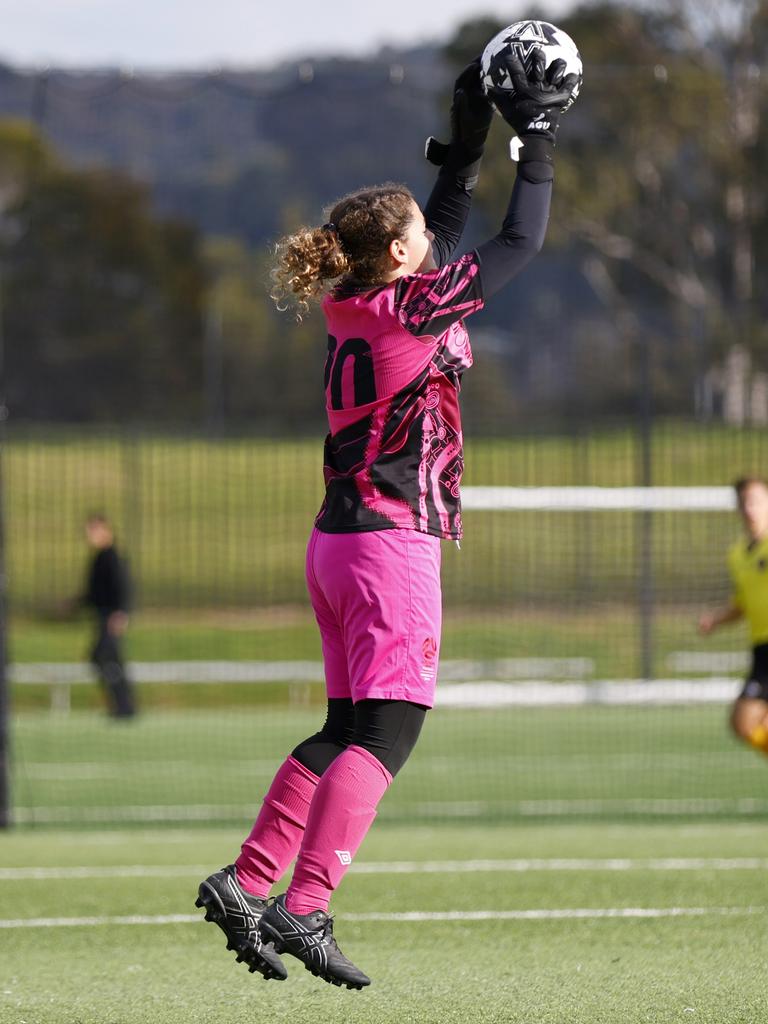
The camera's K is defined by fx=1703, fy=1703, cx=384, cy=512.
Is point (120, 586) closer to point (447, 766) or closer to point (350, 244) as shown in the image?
point (447, 766)

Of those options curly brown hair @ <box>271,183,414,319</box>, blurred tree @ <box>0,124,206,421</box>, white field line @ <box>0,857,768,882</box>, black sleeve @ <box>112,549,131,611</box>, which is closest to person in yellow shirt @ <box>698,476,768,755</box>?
white field line @ <box>0,857,768,882</box>

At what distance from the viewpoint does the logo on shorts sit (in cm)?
439

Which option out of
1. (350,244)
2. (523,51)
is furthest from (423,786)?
(523,51)

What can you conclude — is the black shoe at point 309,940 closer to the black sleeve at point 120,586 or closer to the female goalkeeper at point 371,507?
the female goalkeeper at point 371,507

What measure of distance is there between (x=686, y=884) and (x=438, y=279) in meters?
3.89

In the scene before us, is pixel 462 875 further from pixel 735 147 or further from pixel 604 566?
pixel 735 147

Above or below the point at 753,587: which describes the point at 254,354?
above

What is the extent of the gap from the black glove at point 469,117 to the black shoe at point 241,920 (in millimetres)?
2152

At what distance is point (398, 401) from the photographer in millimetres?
4438

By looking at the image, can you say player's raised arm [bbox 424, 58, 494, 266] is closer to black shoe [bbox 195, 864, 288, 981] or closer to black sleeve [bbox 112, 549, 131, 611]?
black shoe [bbox 195, 864, 288, 981]

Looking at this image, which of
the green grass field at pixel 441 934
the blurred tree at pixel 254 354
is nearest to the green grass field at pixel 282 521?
the blurred tree at pixel 254 354

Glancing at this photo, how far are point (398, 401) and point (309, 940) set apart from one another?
1391mm

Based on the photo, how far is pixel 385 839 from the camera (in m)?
9.60

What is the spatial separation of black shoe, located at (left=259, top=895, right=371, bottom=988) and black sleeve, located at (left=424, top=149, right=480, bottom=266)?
1897 mm
